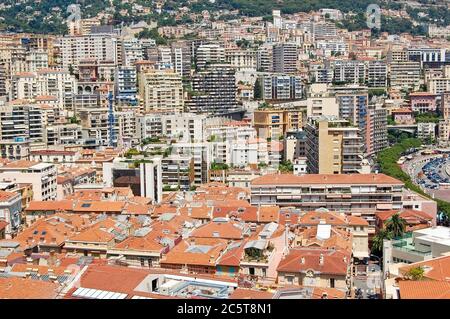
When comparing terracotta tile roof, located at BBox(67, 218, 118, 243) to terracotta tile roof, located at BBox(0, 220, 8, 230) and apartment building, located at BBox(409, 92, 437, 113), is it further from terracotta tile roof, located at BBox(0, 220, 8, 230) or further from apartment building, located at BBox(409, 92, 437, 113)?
apartment building, located at BBox(409, 92, 437, 113)

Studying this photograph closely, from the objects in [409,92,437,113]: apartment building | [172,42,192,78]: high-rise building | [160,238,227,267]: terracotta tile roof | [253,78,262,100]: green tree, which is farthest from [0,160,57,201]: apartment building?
[409,92,437,113]: apartment building

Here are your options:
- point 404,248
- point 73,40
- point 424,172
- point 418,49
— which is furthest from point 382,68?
point 404,248

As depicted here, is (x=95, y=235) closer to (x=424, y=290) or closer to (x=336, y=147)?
(x=424, y=290)

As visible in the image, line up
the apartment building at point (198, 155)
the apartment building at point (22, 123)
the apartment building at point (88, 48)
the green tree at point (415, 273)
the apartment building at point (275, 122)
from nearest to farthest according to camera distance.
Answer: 1. the green tree at point (415, 273)
2. the apartment building at point (198, 155)
3. the apartment building at point (22, 123)
4. the apartment building at point (275, 122)
5. the apartment building at point (88, 48)

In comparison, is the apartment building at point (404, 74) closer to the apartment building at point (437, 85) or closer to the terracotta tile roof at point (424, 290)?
the apartment building at point (437, 85)

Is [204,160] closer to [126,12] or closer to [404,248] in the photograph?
[404,248]

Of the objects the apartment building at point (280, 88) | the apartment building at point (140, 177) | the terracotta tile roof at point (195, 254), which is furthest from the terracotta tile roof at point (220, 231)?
the apartment building at point (280, 88)
